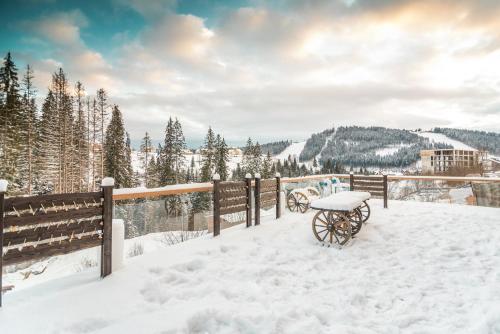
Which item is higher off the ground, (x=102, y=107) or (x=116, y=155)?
(x=102, y=107)

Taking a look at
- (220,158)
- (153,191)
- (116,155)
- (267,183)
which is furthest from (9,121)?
(267,183)

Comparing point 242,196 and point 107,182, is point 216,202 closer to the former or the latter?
point 242,196

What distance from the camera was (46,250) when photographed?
10.2 feet

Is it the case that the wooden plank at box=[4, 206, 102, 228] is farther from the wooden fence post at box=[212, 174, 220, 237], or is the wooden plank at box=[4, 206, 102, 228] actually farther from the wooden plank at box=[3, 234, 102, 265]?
the wooden fence post at box=[212, 174, 220, 237]

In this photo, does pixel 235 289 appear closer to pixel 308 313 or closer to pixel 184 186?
pixel 308 313

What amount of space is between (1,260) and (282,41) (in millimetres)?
13889

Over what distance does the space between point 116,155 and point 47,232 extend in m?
25.9

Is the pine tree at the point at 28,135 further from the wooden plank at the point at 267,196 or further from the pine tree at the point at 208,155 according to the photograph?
the wooden plank at the point at 267,196

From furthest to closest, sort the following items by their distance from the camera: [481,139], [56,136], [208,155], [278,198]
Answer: [481,139], [208,155], [56,136], [278,198]

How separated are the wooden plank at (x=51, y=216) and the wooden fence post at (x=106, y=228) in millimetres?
95

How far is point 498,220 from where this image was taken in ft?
23.9

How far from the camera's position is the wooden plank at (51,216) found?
285 centimetres

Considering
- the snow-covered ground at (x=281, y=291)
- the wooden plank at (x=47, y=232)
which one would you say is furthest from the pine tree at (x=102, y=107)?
the wooden plank at (x=47, y=232)

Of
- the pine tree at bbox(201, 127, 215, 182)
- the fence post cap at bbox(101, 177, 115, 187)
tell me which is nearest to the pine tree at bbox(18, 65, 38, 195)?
the pine tree at bbox(201, 127, 215, 182)
